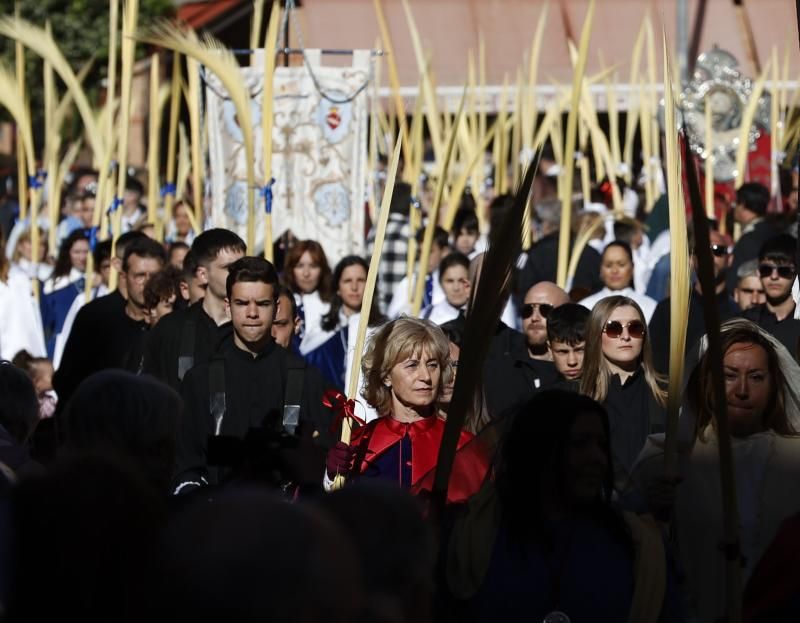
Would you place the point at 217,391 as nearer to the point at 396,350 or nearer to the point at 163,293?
the point at 396,350

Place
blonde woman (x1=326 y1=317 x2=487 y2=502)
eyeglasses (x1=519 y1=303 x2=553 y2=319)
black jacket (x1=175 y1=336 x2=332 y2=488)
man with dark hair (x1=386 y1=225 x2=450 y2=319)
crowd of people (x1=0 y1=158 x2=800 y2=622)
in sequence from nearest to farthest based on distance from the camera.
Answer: crowd of people (x1=0 y1=158 x2=800 y2=622), blonde woman (x1=326 y1=317 x2=487 y2=502), black jacket (x1=175 y1=336 x2=332 y2=488), eyeglasses (x1=519 y1=303 x2=553 y2=319), man with dark hair (x1=386 y1=225 x2=450 y2=319)

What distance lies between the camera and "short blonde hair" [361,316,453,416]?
4.95 meters

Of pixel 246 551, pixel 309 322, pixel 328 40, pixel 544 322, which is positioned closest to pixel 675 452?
pixel 246 551

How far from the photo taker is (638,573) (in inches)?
131

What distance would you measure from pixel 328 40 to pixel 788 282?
47.0 ft

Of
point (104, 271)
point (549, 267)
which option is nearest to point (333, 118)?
point (549, 267)

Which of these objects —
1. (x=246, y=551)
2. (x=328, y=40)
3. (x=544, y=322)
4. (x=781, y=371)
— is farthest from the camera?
(x=328, y=40)

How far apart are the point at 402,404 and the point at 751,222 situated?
6.21m

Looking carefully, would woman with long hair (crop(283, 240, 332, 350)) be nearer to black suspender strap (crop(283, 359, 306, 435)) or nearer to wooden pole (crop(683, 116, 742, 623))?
black suspender strap (crop(283, 359, 306, 435))

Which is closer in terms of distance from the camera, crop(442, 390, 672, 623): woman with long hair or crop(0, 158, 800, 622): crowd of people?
crop(0, 158, 800, 622): crowd of people

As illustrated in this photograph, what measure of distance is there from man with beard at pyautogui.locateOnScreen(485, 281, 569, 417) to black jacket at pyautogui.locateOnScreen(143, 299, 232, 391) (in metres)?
1.05

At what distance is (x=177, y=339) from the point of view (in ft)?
20.3

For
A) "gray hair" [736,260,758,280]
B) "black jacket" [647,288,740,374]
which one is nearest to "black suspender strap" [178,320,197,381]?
"black jacket" [647,288,740,374]

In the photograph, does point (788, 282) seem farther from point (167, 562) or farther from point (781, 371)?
point (167, 562)
